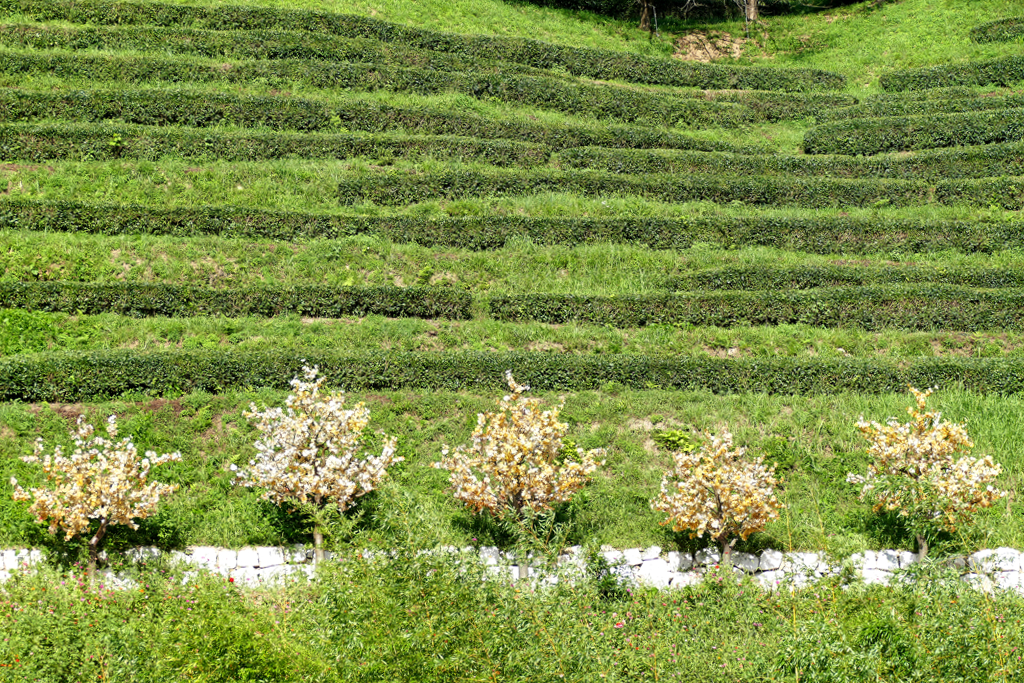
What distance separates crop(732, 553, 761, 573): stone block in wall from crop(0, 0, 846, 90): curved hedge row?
28.3 m

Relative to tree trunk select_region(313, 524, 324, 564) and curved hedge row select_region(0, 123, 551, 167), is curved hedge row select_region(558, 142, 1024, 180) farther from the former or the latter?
tree trunk select_region(313, 524, 324, 564)

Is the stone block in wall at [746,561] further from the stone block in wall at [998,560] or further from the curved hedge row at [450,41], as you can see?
the curved hedge row at [450,41]

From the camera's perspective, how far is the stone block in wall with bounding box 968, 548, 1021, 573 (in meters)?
18.3

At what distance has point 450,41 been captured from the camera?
136 feet

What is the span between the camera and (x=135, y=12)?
1549 inches

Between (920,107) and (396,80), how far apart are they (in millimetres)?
20928

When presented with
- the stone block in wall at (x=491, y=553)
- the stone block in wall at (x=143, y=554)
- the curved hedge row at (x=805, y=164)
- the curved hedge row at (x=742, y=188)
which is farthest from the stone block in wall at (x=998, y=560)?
the curved hedge row at (x=805, y=164)

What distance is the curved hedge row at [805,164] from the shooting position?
112 ft

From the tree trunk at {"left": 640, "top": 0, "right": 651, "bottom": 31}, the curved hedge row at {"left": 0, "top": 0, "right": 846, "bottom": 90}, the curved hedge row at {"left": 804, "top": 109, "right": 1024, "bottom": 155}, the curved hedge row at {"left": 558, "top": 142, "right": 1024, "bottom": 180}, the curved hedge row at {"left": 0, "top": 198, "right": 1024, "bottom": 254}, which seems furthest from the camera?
the tree trunk at {"left": 640, "top": 0, "right": 651, "bottom": 31}

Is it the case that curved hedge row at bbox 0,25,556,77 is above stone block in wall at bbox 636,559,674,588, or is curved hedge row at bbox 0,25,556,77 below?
above

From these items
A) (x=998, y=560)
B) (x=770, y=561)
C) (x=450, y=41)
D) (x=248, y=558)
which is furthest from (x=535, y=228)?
(x=998, y=560)

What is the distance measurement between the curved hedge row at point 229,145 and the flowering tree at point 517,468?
16622 millimetres

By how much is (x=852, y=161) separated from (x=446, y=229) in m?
15.9

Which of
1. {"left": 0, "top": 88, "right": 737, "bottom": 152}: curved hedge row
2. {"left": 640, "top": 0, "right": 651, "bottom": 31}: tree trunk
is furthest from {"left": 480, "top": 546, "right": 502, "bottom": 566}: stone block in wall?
{"left": 640, "top": 0, "right": 651, "bottom": 31}: tree trunk
